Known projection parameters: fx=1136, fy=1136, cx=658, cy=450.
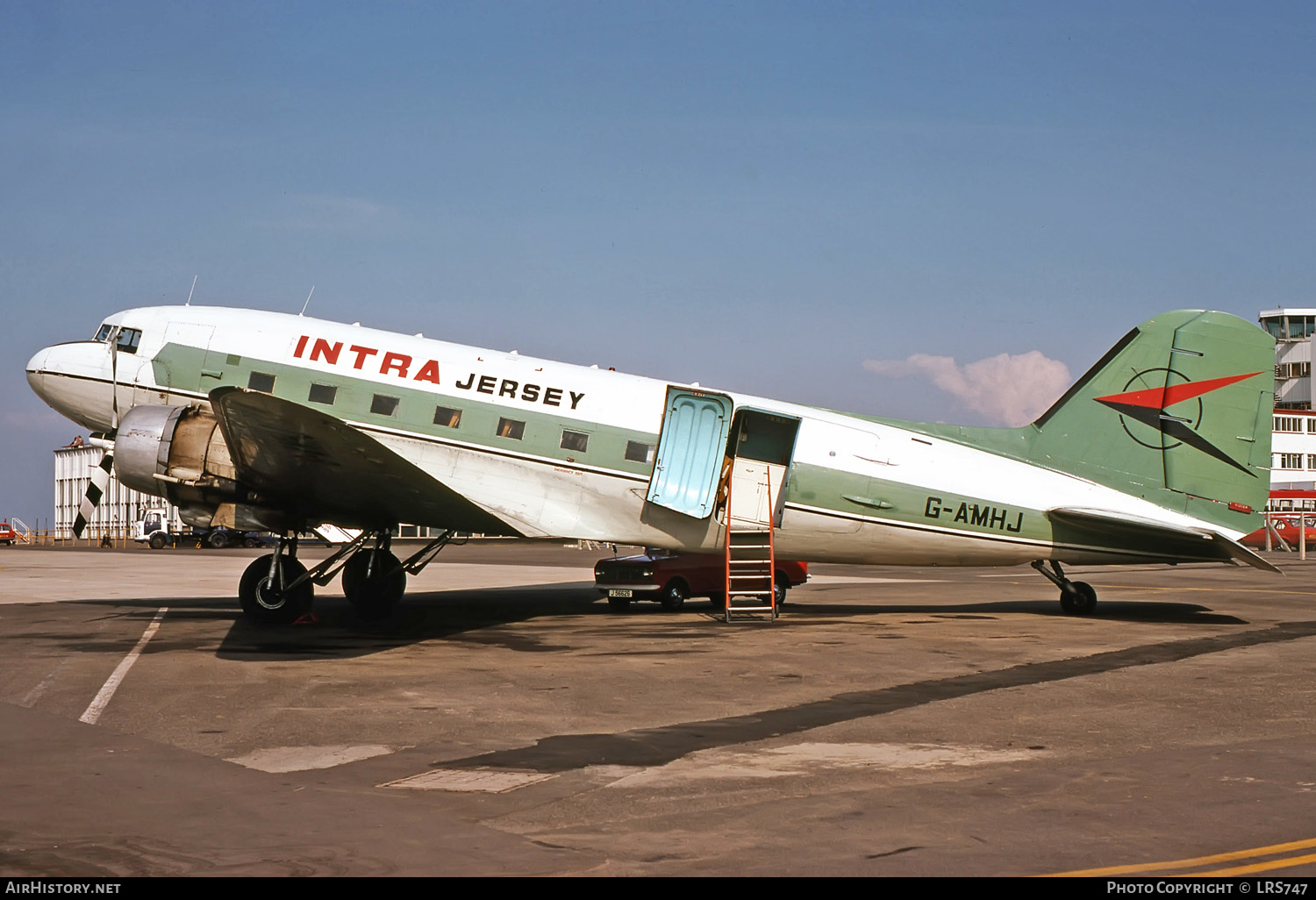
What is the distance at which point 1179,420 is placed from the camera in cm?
2003

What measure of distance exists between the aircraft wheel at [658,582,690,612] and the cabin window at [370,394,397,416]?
23.0 feet

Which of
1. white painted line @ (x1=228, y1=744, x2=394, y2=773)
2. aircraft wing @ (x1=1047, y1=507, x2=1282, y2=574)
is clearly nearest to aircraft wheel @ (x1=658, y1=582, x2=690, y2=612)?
aircraft wing @ (x1=1047, y1=507, x2=1282, y2=574)

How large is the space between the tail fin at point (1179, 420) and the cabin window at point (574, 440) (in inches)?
316

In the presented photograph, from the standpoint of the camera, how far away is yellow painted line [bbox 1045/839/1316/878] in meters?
5.92

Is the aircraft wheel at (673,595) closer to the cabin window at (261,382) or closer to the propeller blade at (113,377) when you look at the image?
the cabin window at (261,382)

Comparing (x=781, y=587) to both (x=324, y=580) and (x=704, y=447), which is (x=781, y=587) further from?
(x=324, y=580)

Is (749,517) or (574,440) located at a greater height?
(574,440)

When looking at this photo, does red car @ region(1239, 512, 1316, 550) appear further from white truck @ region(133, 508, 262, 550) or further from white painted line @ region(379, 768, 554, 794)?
white painted line @ region(379, 768, 554, 794)

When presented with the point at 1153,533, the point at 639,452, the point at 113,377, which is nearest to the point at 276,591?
the point at 113,377

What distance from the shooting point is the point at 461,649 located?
643 inches

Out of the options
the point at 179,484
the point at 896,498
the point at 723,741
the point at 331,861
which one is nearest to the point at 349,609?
the point at 179,484

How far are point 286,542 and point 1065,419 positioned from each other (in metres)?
13.8

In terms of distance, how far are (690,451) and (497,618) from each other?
195 inches
